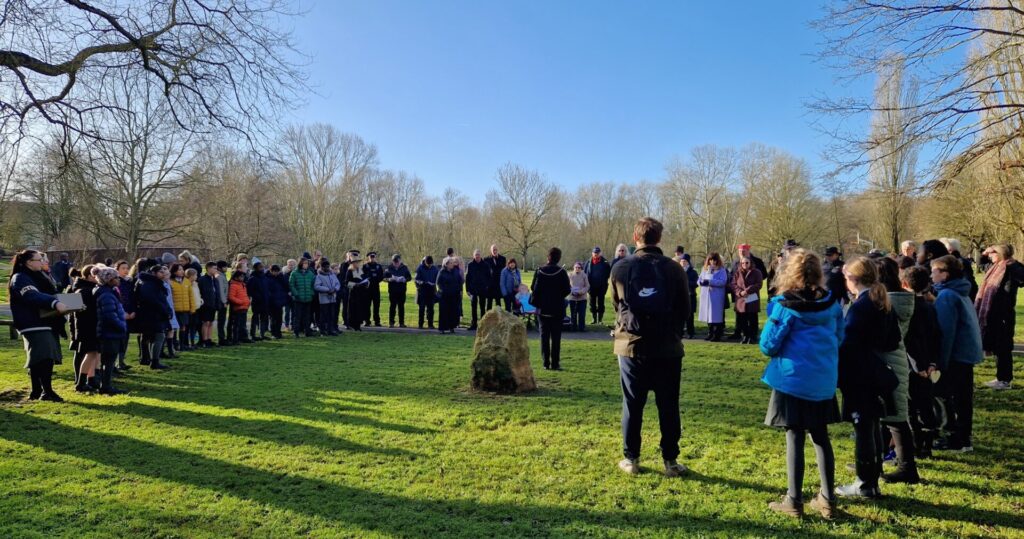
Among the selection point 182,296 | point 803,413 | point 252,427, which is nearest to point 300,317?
point 182,296

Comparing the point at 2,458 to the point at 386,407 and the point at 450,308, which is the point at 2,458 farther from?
the point at 450,308

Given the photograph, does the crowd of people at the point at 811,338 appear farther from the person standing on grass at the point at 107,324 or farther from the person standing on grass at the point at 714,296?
the person standing on grass at the point at 714,296

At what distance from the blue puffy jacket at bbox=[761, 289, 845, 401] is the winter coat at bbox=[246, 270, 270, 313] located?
1197 centimetres

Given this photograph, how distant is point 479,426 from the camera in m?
6.35

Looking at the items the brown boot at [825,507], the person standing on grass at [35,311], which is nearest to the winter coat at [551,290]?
the brown boot at [825,507]

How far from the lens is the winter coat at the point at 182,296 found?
37.2 ft

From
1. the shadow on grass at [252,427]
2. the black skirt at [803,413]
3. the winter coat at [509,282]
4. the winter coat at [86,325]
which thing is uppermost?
the winter coat at [509,282]

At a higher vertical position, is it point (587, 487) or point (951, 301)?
point (951, 301)

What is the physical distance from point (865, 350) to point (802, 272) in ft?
3.02

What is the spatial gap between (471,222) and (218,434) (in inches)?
2209

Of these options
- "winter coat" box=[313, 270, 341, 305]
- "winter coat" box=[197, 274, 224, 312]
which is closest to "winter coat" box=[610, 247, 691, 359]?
"winter coat" box=[197, 274, 224, 312]

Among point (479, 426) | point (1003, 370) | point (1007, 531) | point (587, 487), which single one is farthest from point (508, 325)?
point (1003, 370)

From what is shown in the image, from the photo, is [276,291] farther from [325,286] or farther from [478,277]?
[478,277]

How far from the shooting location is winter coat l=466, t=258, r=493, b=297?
1528 centimetres
